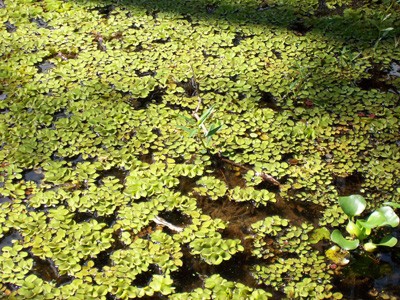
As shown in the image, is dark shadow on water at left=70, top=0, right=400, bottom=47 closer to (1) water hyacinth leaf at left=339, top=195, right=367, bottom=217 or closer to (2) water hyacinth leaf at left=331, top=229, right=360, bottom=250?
(1) water hyacinth leaf at left=339, top=195, right=367, bottom=217

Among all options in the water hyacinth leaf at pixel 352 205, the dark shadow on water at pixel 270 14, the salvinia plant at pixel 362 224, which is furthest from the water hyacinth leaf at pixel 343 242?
the dark shadow on water at pixel 270 14

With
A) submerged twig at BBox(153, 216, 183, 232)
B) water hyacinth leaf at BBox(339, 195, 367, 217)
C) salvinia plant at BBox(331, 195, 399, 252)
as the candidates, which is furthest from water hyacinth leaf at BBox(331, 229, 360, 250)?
submerged twig at BBox(153, 216, 183, 232)

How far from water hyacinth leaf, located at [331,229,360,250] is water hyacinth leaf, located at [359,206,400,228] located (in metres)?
0.09

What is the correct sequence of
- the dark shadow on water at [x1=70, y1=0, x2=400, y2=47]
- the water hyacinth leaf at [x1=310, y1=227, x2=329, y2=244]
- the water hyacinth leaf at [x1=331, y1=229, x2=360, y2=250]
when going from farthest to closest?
the dark shadow on water at [x1=70, y1=0, x2=400, y2=47], the water hyacinth leaf at [x1=310, y1=227, x2=329, y2=244], the water hyacinth leaf at [x1=331, y1=229, x2=360, y2=250]

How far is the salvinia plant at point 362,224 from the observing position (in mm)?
2156

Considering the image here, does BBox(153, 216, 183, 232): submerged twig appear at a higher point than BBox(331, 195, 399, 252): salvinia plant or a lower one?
lower

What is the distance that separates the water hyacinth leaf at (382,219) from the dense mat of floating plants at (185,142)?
0.20 meters

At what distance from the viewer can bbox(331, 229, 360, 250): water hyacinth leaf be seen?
2143mm

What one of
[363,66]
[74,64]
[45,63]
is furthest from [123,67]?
[363,66]

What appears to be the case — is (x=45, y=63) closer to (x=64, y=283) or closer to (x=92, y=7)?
(x=92, y=7)

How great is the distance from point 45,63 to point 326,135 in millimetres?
1753

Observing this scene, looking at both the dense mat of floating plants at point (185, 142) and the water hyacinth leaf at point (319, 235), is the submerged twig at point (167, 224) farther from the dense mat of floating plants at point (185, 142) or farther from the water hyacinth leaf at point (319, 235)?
the water hyacinth leaf at point (319, 235)

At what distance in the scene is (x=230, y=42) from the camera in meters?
3.35

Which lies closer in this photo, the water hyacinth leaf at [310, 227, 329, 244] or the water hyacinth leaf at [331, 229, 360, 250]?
the water hyacinth leaf at [331, 229, 360, 250]
